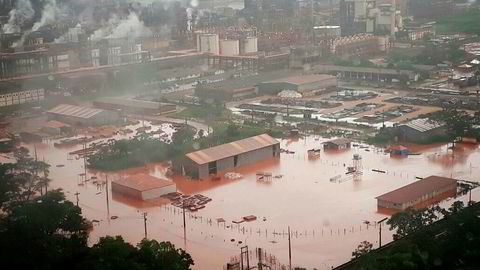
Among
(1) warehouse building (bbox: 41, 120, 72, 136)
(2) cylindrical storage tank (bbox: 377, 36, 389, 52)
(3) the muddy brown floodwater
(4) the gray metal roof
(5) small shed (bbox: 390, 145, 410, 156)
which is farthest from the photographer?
(2) cylindrical storage tank (bbox: 377, 36, 389, 52)

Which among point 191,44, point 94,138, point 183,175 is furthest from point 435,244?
point 191,44

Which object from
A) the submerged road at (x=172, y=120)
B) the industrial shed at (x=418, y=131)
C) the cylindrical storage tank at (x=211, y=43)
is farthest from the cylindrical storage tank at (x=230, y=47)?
the industrial shed at (x=418, y=131)

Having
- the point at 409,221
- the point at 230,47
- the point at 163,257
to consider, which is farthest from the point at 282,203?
the point at 230,47

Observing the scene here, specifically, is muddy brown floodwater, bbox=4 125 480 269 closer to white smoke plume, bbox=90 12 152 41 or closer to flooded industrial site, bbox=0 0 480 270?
flooded industrial site, bbox=0 0 480 270

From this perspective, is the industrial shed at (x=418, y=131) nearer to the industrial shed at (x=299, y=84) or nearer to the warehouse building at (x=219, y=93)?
the industrial shed at (x=299, y=84)

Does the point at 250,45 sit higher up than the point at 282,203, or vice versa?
the point at 250,45

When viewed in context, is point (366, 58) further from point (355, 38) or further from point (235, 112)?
point (235, 112)

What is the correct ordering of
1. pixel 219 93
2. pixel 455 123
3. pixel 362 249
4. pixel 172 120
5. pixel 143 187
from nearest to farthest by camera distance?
pixel 362 249 → pixel 143 187 → pixel 455 123 → pixel 172 120 → pixel 219 93

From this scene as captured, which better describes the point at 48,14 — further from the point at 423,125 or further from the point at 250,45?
the point at 423,125

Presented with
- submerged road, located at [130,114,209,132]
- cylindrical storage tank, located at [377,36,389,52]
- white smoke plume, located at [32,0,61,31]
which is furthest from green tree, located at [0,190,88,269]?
cylindrical storage tank, located at [377,36,389,52]
